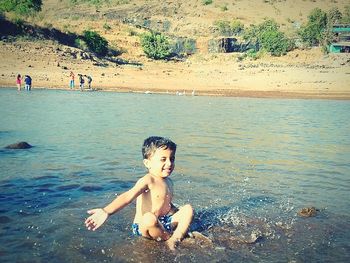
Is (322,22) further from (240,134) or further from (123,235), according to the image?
(123,235)

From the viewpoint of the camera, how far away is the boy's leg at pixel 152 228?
3.54 metres

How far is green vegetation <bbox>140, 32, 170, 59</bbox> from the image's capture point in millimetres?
43094

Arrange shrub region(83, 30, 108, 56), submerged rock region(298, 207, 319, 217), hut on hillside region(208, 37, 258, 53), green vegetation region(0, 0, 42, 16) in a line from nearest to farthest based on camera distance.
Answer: submerged rock region(298, 207, 319, 217)
shrub region(83, 30, 108, 56)
green vegetation region(0, 0, 42, 16)
hut on hillside region(208, 37, 258, 53)

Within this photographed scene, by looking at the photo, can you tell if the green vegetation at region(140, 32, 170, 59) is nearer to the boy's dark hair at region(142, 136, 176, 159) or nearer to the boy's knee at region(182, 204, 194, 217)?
the boy's dark hair at region(142, 136, 176, 159)

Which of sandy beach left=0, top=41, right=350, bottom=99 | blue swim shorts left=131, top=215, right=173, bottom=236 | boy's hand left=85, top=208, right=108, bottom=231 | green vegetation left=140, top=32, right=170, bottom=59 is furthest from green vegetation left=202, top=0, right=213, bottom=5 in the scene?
boy's hand left=85, top=208, right=108, bottom=231

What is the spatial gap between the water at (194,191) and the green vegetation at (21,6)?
1584 inches

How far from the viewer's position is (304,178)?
5.93 meters

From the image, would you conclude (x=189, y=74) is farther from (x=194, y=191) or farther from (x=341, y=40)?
(x=194, y=191)

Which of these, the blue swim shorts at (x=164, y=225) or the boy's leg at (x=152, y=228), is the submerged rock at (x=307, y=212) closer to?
the blue swim shorts at (x=164, y=225)

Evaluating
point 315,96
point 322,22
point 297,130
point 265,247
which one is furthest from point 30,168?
point 322,22

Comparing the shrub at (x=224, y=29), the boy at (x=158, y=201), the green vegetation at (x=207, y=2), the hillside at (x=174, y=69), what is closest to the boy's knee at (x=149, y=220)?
the boy at (x=158, y=201)

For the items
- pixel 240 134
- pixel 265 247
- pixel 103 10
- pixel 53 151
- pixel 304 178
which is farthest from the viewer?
pixel 103 10

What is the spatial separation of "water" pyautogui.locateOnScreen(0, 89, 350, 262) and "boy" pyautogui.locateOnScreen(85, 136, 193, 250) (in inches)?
4.7

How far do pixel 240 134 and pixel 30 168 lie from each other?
19.2 feet
